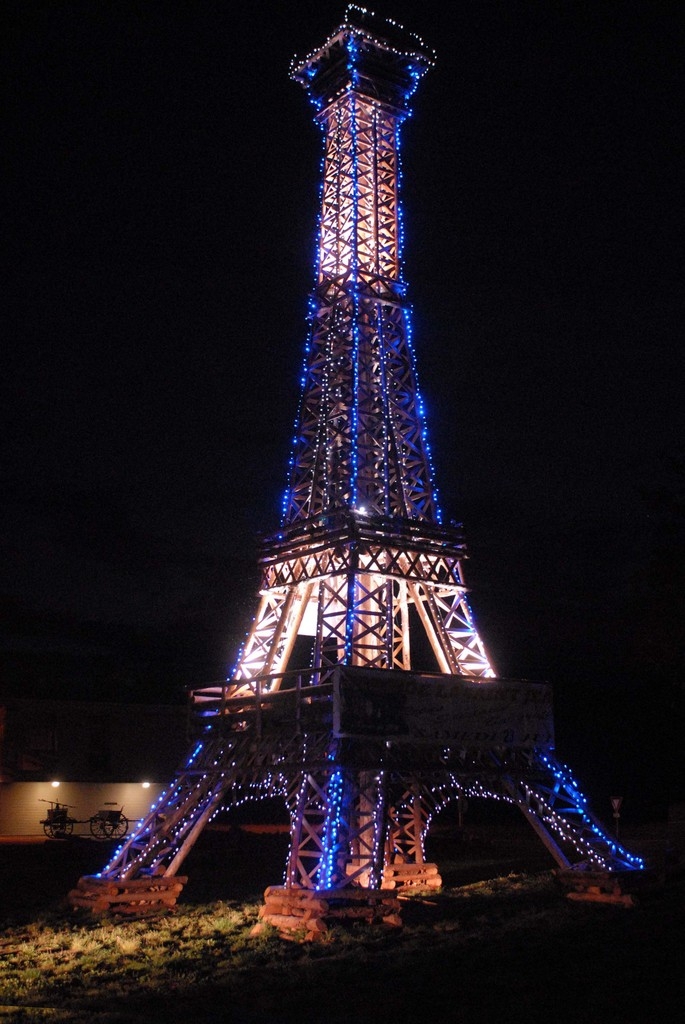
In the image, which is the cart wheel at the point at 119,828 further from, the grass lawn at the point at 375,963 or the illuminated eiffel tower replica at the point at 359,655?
the grass lawn at the point at 375,963

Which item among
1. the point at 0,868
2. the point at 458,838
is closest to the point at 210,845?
the point at 0,868

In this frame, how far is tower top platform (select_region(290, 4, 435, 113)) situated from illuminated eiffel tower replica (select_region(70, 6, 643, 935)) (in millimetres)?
67

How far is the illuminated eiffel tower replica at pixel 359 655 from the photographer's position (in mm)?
23031

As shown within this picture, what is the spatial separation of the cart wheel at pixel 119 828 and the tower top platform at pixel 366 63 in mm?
30523

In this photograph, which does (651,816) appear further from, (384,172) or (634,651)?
(384,172)

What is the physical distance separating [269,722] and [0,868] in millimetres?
12543

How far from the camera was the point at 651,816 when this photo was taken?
2472 inches

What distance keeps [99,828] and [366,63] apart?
3428 cm

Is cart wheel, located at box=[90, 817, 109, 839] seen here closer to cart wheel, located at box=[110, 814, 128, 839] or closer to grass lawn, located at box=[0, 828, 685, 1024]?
cart wheel, located at box=[110, 814, 128, 839]

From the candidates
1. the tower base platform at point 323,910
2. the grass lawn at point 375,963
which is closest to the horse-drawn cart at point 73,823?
the grass lawn at point 375,963

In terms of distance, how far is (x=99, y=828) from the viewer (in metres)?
45.0

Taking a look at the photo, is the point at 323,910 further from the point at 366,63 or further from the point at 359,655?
the point at 366,63

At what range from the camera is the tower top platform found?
115 feet

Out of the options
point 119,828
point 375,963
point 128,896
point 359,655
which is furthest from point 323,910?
point 119,828
